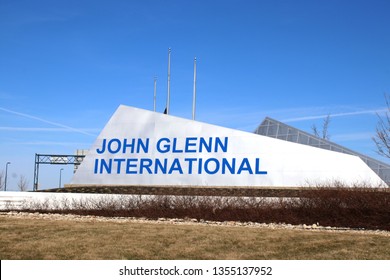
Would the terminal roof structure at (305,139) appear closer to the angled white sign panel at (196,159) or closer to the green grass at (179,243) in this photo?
the angled white sign panel at (196,159)

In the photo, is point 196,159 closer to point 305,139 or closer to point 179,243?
point 305,139

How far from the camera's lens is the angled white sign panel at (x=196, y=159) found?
73.2ft

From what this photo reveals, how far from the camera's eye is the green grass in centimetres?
993

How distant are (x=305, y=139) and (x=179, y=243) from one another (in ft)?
55.8

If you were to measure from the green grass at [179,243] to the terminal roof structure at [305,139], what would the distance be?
1391 cm

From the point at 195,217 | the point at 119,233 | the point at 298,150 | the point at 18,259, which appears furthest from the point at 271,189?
the point at 18,259

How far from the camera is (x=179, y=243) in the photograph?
11.1 meters

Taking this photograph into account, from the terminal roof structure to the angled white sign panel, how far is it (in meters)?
3.88

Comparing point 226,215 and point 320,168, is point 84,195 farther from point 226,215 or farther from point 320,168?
point 320,168

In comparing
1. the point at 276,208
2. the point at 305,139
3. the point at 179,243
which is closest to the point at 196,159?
the point at 305,139

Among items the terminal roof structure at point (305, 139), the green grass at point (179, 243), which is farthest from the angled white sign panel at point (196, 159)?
the green grass at point (179, 243)

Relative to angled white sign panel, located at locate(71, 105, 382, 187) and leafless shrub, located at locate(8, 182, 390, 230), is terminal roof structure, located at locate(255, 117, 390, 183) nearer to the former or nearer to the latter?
angled white sign panel, located at locate(71, 105, 382, 187)

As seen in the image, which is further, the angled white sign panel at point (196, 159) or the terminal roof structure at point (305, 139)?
the terminal roof structure at point (305, 139)

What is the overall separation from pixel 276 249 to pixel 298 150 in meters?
12.5
